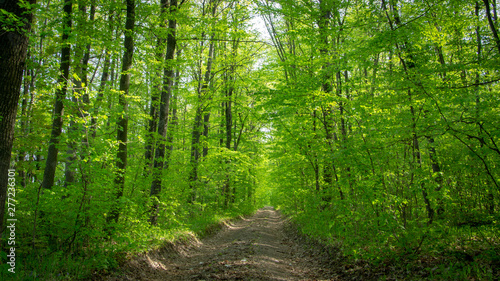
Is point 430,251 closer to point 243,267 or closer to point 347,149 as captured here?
point 347,149

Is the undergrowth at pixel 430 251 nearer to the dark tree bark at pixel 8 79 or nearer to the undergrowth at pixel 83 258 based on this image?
the undergrowth at pixel 83 258

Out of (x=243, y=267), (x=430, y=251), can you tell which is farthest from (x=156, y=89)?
(x=430, y=251)

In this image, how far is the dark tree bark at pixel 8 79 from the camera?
3.80m

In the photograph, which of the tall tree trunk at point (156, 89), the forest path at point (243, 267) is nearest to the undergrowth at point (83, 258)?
the forest path at point (243, 267)

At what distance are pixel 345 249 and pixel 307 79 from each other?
4.82 metres

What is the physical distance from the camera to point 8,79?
388 centimetres

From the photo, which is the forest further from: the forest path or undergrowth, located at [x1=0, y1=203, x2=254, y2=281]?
the forest path

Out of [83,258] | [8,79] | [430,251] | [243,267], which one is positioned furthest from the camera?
[243,267]

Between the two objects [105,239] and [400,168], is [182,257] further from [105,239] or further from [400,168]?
[400,168]

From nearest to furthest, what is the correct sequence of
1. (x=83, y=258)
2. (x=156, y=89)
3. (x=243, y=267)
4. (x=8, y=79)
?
(x=8, y=79) → (x=83, y=258) → (x=243, y=267) → (x=156, y=89)

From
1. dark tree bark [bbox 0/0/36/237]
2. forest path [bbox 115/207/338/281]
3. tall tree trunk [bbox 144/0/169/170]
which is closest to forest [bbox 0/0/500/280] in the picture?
dark tree bark [bbox 0/0/36/237]

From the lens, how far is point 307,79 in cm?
775

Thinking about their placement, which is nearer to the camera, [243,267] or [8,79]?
[8,79]

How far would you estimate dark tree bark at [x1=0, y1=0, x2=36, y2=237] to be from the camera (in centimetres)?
380
